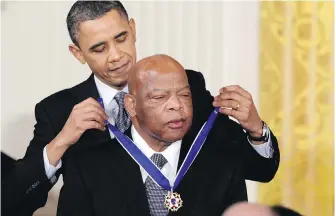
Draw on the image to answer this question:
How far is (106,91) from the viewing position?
112 inches

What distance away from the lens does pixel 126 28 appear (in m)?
2.81

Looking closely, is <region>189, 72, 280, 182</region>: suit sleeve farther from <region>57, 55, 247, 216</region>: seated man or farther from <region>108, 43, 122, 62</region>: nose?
<region>108, 43, 122, 62</region>: nose

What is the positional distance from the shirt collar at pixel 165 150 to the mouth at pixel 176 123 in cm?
13

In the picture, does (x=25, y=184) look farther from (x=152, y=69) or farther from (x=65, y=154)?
(x=152, y=69)

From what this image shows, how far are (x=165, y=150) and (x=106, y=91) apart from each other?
38 cm

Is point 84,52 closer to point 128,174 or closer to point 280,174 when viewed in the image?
point 128,174

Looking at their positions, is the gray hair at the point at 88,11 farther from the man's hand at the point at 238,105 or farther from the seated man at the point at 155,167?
the man's hand at the point at 238,105

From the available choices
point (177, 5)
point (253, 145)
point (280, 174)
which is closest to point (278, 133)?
point (280, 174)

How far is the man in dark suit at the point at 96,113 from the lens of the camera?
2678 mm

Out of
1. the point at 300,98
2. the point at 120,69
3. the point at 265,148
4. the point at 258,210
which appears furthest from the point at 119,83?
the point at 300,98

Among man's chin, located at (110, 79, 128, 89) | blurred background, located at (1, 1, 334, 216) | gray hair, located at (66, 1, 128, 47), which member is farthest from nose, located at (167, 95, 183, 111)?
blurred background, located at (1, 1, 334, 216)

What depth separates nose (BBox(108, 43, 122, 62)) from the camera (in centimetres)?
275

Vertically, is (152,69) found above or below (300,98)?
above

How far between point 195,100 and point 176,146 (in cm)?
23
